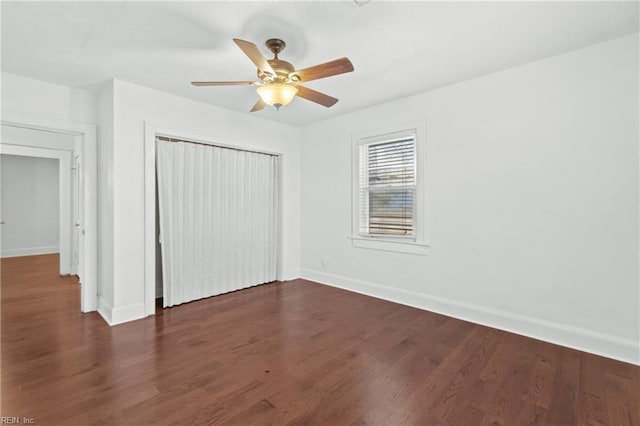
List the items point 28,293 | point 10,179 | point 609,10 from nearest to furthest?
point 609,10, point 28,293, point 10,179

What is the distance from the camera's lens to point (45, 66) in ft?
9.32

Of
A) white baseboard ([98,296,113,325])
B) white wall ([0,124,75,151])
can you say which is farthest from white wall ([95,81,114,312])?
white wall ([0,124,75,151])

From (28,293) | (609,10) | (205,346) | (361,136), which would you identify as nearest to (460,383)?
(205,346)

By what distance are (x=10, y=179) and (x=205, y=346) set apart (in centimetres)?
810

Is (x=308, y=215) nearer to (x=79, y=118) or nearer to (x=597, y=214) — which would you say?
(x=79, y=118)

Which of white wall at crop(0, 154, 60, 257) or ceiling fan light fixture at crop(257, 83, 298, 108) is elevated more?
ceiling fan light fixture at crop(257, 83, 298, 108)

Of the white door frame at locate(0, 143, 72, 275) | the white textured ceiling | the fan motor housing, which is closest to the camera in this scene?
the white textured ceiling

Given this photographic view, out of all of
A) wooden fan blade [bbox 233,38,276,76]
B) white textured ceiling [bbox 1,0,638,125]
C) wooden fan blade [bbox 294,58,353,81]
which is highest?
white textured ceiling [bbox 1,0,638,125]

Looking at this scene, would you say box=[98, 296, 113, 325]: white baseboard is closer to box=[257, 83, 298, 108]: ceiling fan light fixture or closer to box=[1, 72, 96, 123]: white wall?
box=[1, 72, 96, 123]: white wall

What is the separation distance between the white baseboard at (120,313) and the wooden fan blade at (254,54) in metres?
2.88

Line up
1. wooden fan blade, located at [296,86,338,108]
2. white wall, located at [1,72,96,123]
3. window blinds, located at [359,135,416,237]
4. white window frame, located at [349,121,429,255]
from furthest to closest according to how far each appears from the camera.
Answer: window blinds, located at [359,135,416,237]
white window frame, located at [349,121,429,255]
white wall, located at [1,72,96,123]
wooden fan blade, located at [296,86,338,108]

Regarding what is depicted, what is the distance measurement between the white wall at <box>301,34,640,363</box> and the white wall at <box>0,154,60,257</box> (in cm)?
871

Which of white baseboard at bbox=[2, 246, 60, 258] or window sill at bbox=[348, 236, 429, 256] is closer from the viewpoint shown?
window sill at bbox=[348, 236, 429, 256]

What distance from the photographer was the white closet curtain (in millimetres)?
3734
